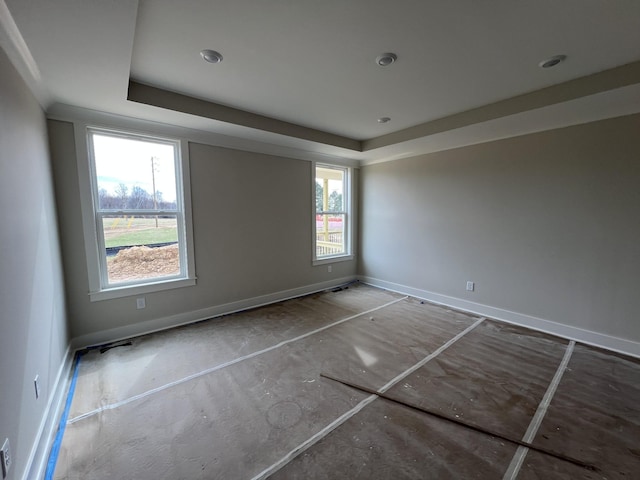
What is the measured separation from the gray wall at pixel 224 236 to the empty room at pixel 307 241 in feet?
0.09

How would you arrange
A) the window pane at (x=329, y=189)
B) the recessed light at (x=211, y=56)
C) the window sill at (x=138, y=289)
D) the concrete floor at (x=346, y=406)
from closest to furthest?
the concrete floor at (x=346, y=406) < the recessed light at (x=211, y=56) < the window sill at (x=138, y=289) < the window pane at (x=329, y=189)

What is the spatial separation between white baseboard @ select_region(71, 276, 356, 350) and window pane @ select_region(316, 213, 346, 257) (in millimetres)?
758

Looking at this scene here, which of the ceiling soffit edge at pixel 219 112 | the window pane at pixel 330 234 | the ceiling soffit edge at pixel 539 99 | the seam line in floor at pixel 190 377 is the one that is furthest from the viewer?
the window pane at pixel 330 234

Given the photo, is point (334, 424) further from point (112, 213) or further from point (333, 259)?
point (333, 259)

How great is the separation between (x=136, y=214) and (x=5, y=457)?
96.4 inches

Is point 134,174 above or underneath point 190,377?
above

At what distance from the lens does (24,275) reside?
62.9 inches

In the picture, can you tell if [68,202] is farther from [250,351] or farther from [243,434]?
[243,434]

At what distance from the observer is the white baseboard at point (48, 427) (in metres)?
1.44

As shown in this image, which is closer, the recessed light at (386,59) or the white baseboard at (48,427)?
the white baseboard at (48,427)

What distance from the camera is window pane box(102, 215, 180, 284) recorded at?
2.99 meters

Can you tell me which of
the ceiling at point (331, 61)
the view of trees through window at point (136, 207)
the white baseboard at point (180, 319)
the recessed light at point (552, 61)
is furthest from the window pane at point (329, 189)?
the recessed light at point (552, 61)

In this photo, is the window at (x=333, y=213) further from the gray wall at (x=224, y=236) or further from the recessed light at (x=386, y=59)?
the recessed light at (x=386, y=59)


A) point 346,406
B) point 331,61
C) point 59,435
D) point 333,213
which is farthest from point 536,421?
point 333,213
